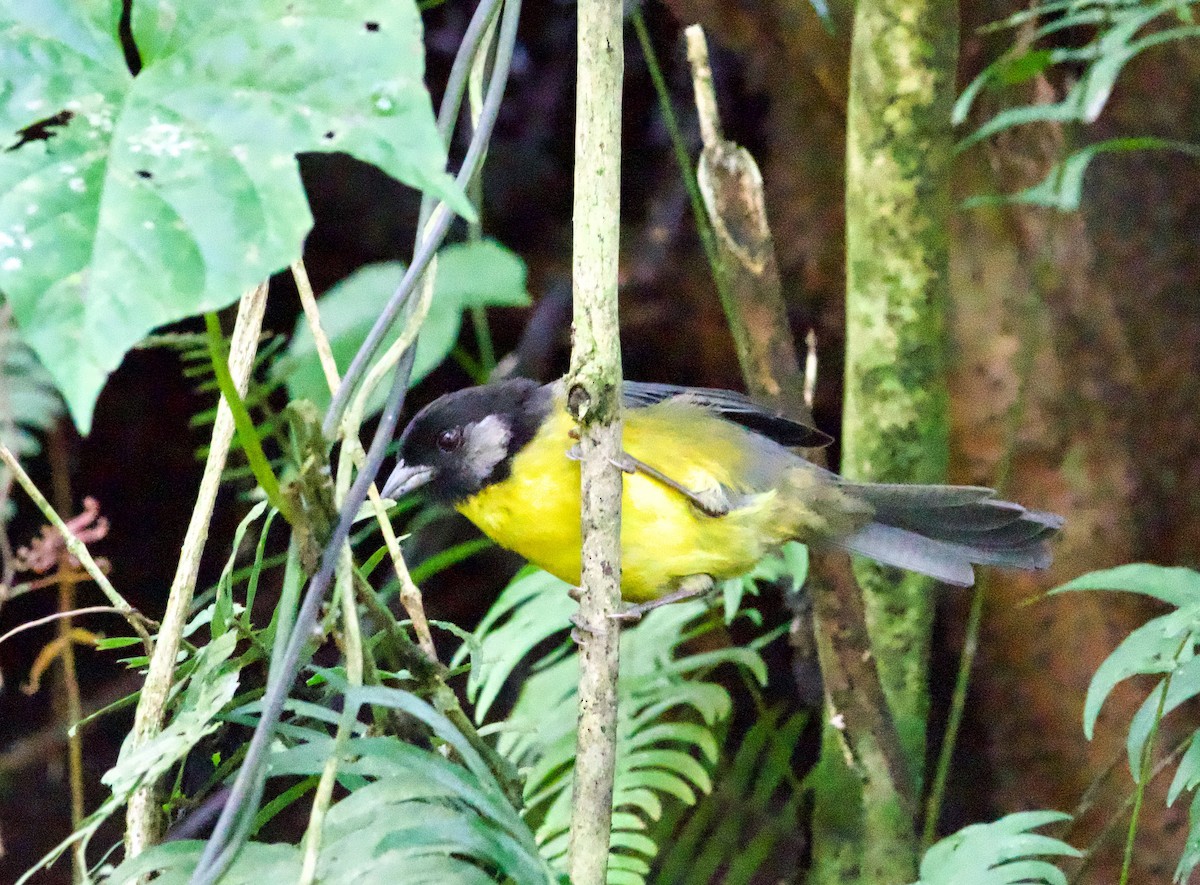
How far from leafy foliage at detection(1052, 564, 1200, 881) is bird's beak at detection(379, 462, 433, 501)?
3.46 ft

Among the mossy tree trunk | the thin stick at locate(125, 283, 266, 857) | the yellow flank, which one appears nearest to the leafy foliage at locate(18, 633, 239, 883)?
the thin stick at locate(125, 283, 266, 857)

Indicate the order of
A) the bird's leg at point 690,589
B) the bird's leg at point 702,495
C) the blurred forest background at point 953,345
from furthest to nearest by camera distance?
the blurred forest background at point 953,345 < the bird's leg at point 690,589 < the bird's leg at point 702,495

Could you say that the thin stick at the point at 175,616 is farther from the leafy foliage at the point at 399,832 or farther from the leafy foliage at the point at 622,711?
the leafy foliage at the point at 622,711

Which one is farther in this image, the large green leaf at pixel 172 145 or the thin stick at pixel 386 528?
the thin stick at pixel 386 528

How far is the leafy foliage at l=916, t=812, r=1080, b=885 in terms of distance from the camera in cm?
136

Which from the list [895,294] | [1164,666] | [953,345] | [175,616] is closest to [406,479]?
[175,616]

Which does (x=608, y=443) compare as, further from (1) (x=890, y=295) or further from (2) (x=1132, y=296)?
(2) (x=1132, y=296)

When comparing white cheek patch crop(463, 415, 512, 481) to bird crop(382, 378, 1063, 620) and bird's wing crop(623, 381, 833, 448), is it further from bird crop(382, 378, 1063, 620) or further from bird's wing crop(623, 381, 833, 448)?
bird's wing crop(623, 381, 833, 448)

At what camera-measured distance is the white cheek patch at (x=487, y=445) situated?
1.97 meters

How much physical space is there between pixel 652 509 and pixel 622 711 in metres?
0.59

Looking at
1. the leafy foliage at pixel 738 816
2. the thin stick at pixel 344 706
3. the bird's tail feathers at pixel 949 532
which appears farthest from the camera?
the leafy foliage at pixel 738 816

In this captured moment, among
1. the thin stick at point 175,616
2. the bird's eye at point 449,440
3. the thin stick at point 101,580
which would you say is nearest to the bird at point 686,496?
the bird's eye at point 449,440

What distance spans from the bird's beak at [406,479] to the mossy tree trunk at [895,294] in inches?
36.1

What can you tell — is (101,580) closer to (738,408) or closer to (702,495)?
(702,495)
